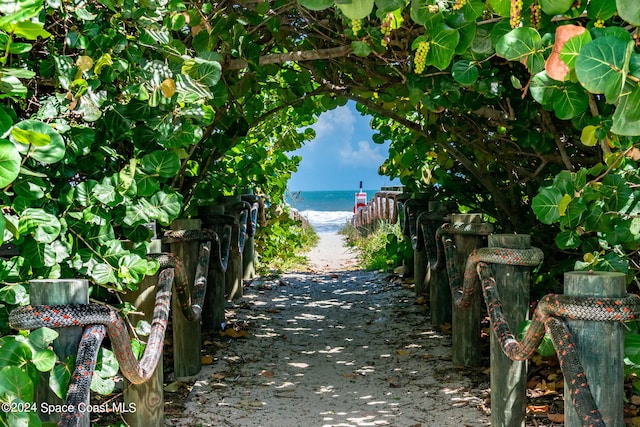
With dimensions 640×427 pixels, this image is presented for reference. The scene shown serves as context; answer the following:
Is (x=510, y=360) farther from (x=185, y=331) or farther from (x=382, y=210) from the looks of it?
(x=382, y=210)

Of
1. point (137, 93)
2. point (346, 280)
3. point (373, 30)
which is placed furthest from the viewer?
point (346, 280)

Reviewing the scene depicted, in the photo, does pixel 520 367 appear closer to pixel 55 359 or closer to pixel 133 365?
pixel 133 365

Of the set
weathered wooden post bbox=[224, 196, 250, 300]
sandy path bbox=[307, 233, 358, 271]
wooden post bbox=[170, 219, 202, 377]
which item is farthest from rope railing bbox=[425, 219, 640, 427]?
sandy path bbox=[307, 233, 358, 271]

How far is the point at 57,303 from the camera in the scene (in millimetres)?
1844

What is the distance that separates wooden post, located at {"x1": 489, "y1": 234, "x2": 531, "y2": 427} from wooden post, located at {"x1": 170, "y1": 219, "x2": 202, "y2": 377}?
6.40 feet

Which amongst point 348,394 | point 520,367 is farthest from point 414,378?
point 520,367

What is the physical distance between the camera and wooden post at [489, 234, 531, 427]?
9.85ft

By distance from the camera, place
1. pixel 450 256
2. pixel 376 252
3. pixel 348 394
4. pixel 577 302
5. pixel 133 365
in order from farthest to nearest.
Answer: pixel 376 252, pixel 450 256, pixel 348 394, pixel 133 365, pixel 577 302

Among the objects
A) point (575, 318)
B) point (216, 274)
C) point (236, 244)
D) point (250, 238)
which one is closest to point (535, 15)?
point (575, 318)

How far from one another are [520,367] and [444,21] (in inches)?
69.7

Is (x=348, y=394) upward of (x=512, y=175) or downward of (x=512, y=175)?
downward

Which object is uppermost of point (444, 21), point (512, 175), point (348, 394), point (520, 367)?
point (444, 21)

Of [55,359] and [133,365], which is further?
[133,365]

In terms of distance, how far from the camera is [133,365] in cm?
229
